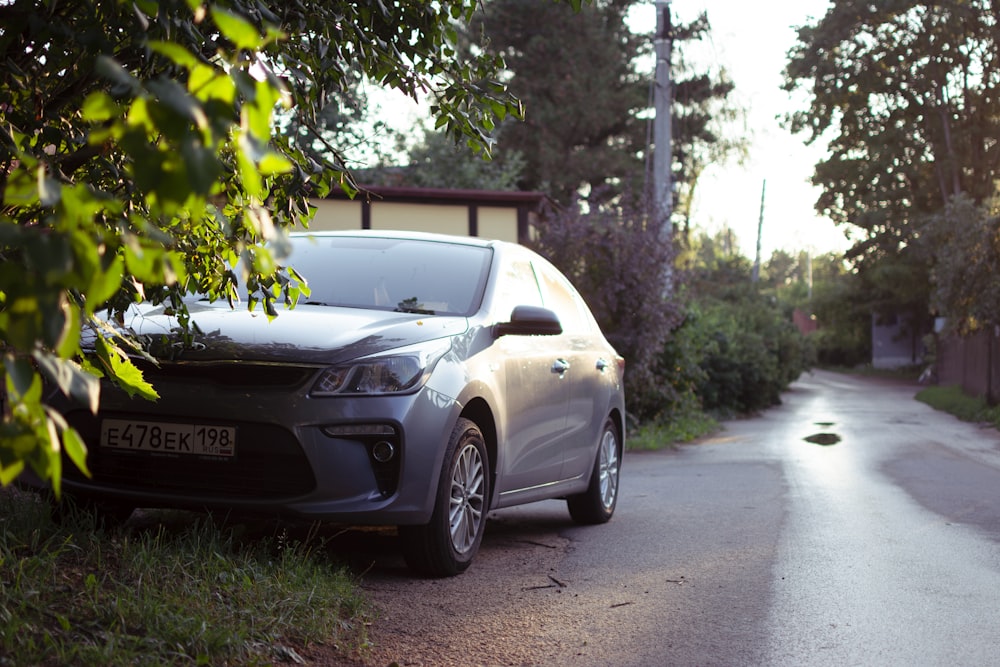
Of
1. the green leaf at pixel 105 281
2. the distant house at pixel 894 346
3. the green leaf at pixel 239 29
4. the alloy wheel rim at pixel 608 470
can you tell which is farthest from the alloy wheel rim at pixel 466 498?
the distant house at pixel 894 346

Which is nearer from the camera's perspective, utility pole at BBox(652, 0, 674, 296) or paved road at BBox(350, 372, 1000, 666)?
paved road at BBox(350, 372, 1000, 666)

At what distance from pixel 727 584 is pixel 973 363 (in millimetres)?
28584

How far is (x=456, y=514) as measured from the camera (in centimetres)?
560

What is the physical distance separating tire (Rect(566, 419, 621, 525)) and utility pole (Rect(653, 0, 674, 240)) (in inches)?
479

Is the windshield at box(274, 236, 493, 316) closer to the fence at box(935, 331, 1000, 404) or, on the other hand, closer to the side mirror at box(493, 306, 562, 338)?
the side mirror at box(493, 306, 562, 338)

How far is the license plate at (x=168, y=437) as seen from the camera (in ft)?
16.9

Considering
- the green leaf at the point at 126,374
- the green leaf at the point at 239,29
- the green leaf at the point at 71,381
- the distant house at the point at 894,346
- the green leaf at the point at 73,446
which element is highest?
the green leaf at the point at 239,29

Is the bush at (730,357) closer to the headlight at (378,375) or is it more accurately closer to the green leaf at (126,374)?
the headlight at (378,375)

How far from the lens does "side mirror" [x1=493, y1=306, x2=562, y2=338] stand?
6.13m

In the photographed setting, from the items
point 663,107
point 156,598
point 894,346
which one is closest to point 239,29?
point 156,598

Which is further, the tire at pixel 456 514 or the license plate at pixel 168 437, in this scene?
the tire at pixel 456 514

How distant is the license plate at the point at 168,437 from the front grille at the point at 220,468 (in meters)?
0.03

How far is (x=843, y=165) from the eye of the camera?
147ft

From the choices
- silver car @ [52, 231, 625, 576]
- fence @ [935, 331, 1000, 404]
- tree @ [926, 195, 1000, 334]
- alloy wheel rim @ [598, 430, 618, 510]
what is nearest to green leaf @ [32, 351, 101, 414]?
silver car @ [52, 231, 625, 576]
